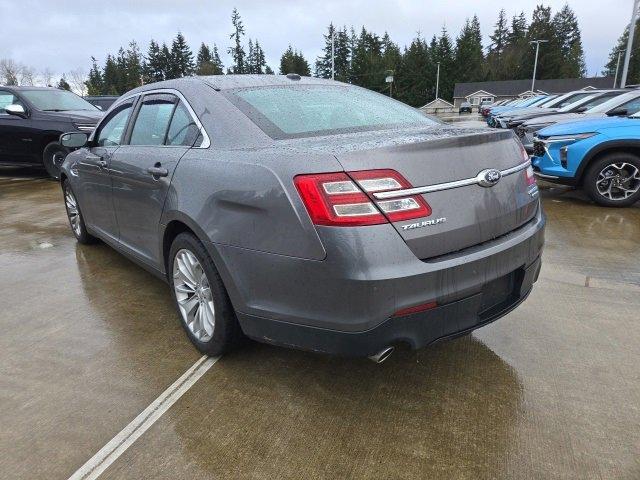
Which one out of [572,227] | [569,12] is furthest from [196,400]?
[569,12]

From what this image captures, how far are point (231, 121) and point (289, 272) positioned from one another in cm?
95

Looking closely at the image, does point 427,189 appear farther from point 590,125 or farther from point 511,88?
point 511,88

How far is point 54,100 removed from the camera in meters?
9.45

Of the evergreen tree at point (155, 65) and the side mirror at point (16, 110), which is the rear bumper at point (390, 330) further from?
the evergreen tree at point (155, 65)

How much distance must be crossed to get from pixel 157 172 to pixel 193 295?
2.49ft

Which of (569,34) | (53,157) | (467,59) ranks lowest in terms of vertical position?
(53,157)

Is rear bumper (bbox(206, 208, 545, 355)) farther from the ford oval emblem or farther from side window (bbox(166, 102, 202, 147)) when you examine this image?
side window (bbox(166, 102, 202, 147))

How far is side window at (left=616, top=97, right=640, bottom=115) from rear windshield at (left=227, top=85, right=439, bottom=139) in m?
5.27

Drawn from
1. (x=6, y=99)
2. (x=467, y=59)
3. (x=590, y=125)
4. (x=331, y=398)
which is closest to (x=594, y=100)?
(x=590, y=125)

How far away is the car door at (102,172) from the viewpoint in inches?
146

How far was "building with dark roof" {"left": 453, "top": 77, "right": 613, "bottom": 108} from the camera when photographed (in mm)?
72125

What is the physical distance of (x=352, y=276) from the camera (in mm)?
1906

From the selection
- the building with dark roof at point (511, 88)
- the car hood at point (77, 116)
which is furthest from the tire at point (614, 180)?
the building with dark roof at point (511, 88)

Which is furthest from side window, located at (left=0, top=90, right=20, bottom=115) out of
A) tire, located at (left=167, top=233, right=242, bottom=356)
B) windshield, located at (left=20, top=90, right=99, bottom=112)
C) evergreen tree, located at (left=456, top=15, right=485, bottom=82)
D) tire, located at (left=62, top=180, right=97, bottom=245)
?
evergreen tree, located at (left=456, top=15, right=485, bottom=82)
